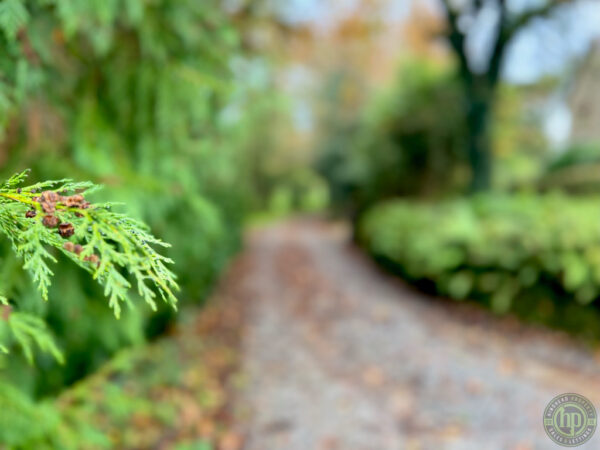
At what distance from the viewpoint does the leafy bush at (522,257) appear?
16.3 ft

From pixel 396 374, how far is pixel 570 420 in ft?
6.81

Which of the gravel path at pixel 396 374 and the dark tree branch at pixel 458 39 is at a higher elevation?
the dark tree branch at pixel 458 39

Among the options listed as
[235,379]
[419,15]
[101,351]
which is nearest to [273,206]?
[419,15]

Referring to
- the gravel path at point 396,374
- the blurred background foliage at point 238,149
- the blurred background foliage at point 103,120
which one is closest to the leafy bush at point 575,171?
the blurred background foliage at point 238,149

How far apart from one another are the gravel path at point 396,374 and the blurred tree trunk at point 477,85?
10.9 feet

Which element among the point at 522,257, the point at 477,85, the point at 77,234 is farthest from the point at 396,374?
the point at 477,85

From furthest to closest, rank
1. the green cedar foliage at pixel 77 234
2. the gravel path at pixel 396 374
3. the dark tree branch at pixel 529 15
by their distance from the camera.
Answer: the dark tree branch at pixel 529 15 → the gravel path at pixel 396 374 → the green cedar foliage at pixel 77 234

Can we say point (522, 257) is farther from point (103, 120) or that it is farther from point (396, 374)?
point (103, 120)

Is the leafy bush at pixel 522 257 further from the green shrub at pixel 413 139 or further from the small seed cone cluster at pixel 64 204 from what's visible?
the small seed cone cluster at pixel 64 204

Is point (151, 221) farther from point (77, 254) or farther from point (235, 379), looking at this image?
point (235, 379)

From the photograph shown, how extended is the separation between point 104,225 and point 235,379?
166 inches

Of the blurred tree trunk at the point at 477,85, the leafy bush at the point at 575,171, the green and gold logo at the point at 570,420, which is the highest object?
the blurred tree trunk at the point at 477,85

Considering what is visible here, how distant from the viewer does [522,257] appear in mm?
5535

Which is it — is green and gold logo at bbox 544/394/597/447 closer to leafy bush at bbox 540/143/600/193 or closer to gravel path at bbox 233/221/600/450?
gravel path at bbox 233/221/600/450
